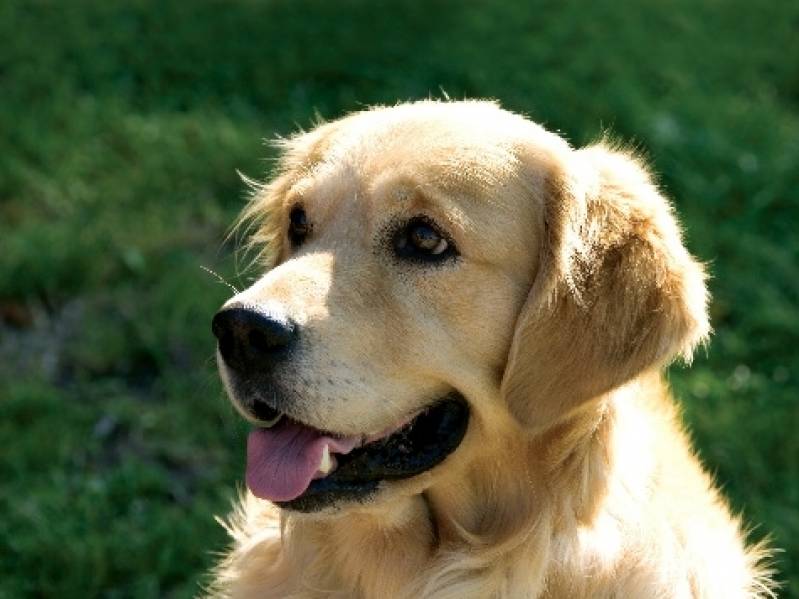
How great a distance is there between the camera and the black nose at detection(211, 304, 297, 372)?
345 centimetres

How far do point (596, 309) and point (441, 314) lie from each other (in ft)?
1.43

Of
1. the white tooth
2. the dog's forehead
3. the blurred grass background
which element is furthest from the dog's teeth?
the blurred grass background

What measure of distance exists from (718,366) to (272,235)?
9.72 feet

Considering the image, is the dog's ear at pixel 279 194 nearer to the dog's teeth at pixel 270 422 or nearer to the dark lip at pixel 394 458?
the dog's teeth at pixel 270 422

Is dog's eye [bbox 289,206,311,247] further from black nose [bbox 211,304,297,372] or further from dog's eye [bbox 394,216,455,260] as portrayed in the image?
black nose [bbox 211,304,297,372]

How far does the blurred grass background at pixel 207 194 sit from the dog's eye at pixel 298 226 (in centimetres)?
81

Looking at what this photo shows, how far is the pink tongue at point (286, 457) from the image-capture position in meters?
3.62

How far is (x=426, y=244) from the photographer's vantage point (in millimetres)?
3740

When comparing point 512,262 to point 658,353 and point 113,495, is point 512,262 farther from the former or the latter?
point 113,495

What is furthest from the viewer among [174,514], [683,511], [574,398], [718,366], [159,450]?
[718,366]

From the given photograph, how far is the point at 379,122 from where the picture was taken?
4039 millimetres

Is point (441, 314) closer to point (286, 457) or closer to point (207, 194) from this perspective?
point (286, 457)

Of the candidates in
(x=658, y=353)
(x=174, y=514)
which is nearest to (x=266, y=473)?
(x=658, y=353)

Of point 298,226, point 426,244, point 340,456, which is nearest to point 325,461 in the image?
point 340,456
